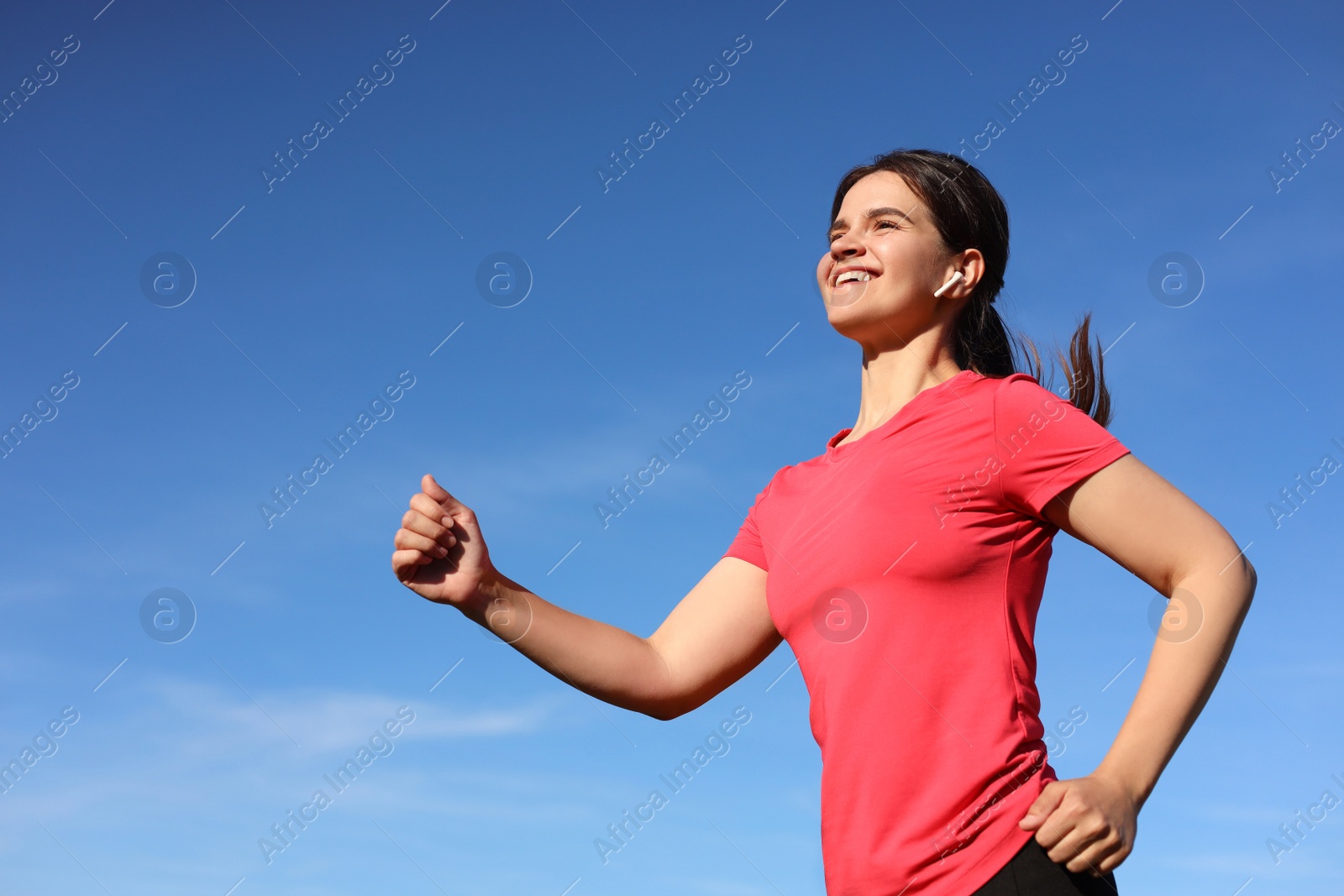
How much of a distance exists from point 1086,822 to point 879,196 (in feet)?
6.56

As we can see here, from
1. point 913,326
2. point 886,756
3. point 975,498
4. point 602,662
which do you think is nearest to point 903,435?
point 975,498

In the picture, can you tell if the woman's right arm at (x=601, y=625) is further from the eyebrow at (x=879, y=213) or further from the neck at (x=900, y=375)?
the eyebrow at (x=879, y=213)

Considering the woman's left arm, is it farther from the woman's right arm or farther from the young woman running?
the woman's right arm

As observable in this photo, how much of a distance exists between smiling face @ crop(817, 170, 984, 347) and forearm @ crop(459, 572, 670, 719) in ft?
3.87

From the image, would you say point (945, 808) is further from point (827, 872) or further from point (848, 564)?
point (848, 564)

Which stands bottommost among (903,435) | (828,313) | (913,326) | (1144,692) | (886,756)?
(1144,692)

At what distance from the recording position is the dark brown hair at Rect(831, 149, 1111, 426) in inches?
137

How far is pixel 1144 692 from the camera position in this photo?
2.51 metres

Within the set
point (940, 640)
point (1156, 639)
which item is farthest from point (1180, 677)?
point (940, 640)

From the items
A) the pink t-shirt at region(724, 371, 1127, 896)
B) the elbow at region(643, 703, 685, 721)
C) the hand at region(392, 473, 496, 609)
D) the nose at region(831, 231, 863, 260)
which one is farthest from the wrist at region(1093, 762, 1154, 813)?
the nose at region(831, 231, 863, 260)

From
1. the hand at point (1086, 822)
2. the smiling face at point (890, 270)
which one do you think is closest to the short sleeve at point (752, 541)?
the smiling face at point (890, 270)

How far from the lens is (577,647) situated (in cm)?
325

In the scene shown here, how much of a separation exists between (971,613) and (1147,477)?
52 centimetres

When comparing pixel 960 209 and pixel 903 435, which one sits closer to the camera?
pixel 903 435
